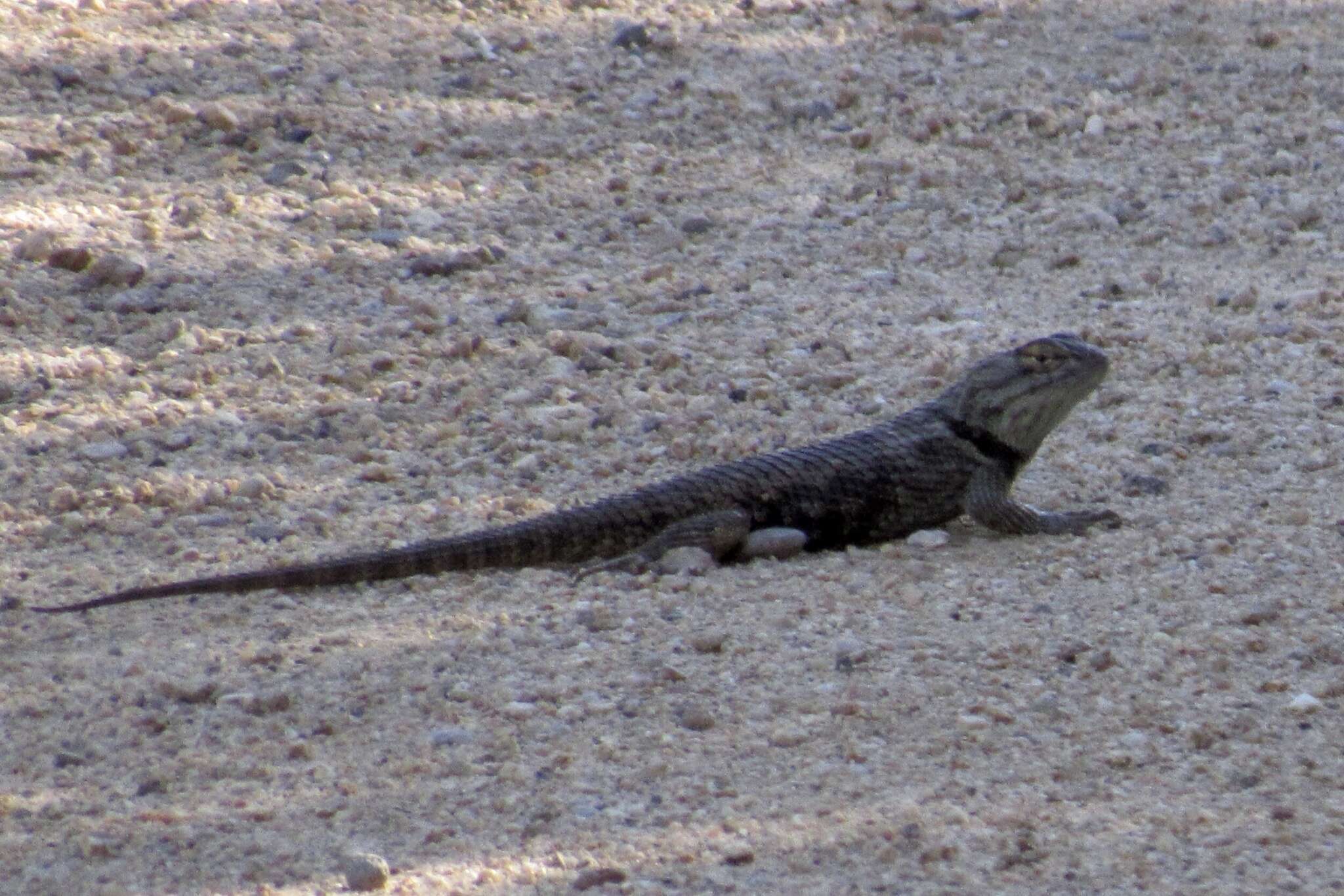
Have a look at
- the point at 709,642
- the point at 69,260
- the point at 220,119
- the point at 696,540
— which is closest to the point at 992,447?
the point at 696,540

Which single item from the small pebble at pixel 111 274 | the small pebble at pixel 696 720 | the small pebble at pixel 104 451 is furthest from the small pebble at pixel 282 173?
the small pebble at pixel 696 720

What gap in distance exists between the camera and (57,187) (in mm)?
7559

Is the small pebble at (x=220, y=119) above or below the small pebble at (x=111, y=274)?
above

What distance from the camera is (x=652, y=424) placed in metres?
6.09

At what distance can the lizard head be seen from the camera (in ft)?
18.7

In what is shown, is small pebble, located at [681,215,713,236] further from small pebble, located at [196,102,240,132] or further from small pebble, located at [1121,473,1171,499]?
small pebble, located at [1121,473,1171,499]

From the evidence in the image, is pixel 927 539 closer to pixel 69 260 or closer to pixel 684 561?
pixel 684 561

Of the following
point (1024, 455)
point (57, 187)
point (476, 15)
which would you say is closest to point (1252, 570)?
point (1024, 455)

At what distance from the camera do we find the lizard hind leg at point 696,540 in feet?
16.9

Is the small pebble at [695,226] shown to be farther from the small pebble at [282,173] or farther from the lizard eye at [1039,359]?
the lizard eye at [1039,359]

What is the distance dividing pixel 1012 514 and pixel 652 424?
1.34 meters

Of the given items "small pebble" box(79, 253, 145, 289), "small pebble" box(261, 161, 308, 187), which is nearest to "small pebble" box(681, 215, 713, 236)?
"small pebble" box(261, 161, 308, 187)

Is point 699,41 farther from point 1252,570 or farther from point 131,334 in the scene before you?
point 1252,570

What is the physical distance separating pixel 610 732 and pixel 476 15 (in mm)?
6402
